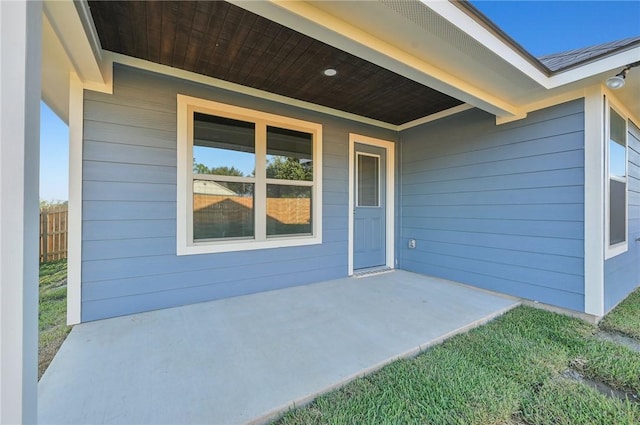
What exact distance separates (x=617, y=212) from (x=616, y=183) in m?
0.34

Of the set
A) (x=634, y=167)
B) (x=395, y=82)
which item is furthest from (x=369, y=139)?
(x=634, y=167)

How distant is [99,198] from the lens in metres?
2.59

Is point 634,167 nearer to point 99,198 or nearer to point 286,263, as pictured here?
point 286,263

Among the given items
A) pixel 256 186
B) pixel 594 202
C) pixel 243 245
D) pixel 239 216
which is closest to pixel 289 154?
pixel 256 186

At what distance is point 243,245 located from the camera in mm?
3309

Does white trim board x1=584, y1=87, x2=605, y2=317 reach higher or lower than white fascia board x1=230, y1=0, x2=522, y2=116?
lower

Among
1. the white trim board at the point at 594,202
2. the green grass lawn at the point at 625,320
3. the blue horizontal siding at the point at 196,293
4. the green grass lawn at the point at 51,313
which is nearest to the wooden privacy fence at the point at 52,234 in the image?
the green grass lawn at the point at 51,313

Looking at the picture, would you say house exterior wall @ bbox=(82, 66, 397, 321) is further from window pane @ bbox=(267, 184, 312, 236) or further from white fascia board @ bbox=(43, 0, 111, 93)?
window pane @ bbox=(267, 184, 312, 236)

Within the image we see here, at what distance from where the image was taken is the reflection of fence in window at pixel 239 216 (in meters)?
3.13

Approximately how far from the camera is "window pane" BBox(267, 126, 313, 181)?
362 centimetres

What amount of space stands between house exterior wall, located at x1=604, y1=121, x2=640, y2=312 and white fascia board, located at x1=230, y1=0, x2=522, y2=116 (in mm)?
2264

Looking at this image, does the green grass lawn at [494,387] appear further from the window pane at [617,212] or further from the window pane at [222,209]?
the window pane at [222,209]

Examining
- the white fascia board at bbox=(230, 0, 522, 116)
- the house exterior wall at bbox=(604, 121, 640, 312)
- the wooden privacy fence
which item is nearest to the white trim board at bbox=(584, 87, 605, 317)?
the house exterior wall at bbox=(604, 121, 640, 312)

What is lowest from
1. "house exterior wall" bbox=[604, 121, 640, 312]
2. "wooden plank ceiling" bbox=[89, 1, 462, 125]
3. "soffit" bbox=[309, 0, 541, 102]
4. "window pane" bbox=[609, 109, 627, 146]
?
"house exterior wall" bbox=[604, 121, 640, 312]
